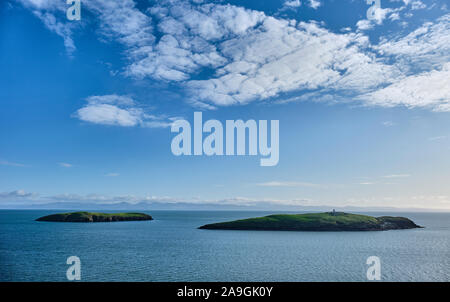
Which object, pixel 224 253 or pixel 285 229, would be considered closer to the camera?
pixel 224 253
